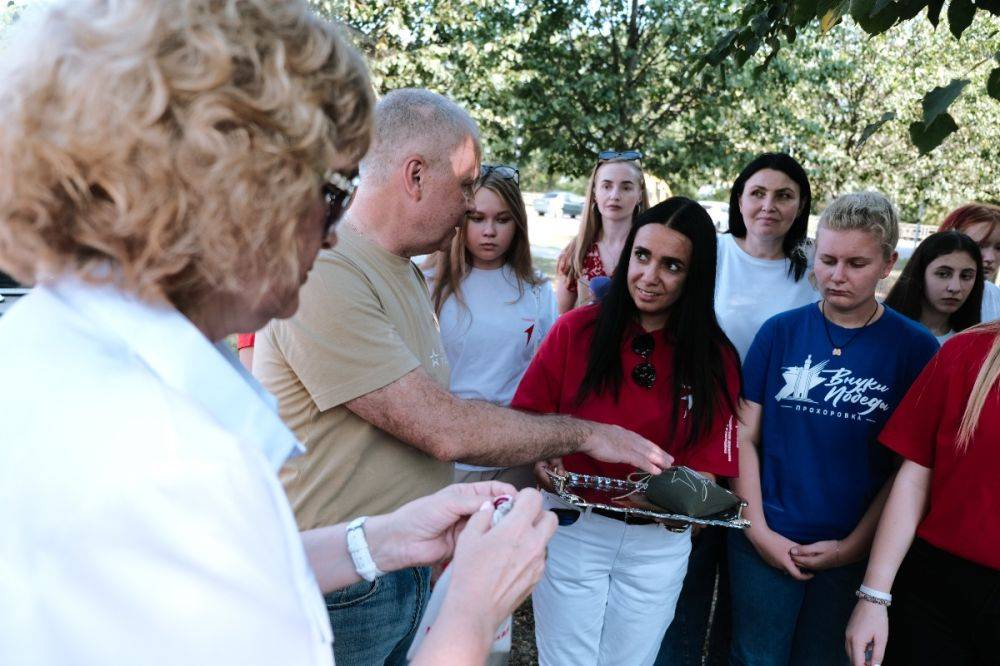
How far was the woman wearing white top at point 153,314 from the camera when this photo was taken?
0.74 metres

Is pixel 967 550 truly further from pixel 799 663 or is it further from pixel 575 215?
pixel 575 215

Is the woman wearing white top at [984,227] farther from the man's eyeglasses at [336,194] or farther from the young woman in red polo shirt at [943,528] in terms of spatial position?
the man's eyeglasses at [336,194]

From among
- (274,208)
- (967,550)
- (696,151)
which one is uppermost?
(696,151)

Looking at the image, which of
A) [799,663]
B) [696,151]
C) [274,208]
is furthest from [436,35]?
[274,208]

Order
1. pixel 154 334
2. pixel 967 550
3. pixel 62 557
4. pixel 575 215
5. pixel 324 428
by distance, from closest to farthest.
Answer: pixel 62 557
pixel 154 334
pixel 324 428
pixel 967 550
pixel 575 215

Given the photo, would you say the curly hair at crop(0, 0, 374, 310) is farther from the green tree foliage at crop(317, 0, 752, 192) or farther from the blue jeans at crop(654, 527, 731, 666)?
the green tree foliage at crop(317, 0, 752, 192)

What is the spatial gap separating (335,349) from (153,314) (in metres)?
0.97

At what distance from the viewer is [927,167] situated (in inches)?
661

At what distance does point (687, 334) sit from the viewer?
2.97m

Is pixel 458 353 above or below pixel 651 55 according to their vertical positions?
below

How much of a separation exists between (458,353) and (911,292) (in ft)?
7.44

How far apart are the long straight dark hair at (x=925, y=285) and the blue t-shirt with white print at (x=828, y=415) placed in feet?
3.00

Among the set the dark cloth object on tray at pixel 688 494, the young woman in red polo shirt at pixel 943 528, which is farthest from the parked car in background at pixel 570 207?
the young woman in red polo shirt at pixel 943 528

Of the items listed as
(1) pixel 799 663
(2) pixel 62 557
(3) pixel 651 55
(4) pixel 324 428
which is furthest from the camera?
(3) pixel 651 55
